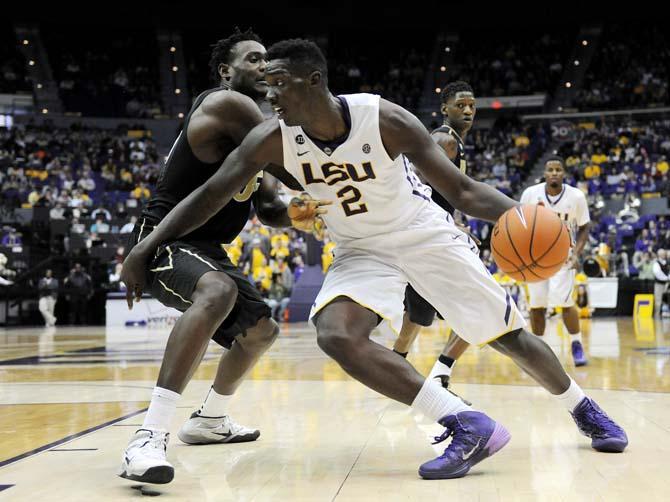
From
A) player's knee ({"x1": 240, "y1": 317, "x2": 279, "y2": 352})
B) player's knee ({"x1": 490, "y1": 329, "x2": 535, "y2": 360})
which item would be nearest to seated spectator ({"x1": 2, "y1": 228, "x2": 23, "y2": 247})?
player's knee ({"x1": 240, "y1": 317, "x2": 279, "y2": 352})

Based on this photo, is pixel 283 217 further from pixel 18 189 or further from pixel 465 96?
pixel 18 189

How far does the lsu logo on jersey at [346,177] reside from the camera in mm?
3279

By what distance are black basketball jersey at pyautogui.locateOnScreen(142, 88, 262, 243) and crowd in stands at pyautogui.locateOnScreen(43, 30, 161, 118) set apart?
27.3 m

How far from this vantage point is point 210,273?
3402 mm

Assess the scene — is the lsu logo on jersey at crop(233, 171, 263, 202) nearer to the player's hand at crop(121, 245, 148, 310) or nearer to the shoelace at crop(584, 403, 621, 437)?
the player's hand at crop(121, 245, 148, 310)

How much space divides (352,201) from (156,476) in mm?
1284

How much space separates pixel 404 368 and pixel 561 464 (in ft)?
2.35

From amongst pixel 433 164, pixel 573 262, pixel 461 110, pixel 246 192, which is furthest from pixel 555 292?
pixel 433 164

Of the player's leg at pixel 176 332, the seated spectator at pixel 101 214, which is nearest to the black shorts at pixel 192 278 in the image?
the player's leg at pixel 176 332

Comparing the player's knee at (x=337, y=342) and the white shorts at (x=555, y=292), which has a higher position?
the player's knee at (x=337, y=342)

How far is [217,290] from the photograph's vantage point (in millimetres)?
3316

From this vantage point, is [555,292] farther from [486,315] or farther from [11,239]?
[11,239]

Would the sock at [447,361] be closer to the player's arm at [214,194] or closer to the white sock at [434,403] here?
the white sock at [434,403]

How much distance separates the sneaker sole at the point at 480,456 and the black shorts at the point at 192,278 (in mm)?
1056
